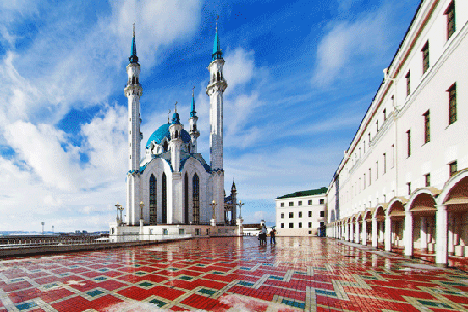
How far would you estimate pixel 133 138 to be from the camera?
43.2 meters

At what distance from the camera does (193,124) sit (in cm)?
6228

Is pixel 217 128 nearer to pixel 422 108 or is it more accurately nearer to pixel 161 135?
pixel 161 135

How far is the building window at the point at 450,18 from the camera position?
9602mm

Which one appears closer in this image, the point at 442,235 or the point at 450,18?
the point at 442,235

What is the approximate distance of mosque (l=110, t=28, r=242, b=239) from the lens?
41.8 metres

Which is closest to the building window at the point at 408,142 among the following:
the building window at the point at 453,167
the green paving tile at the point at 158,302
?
the building window at the point at 453,167

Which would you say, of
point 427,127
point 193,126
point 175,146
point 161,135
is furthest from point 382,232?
point 193,126

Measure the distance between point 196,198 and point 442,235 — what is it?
1606 inches

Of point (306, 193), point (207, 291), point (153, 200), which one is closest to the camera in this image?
point (207, 291)

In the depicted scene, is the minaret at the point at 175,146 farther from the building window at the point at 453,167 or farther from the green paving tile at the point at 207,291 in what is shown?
the building window at the point at 453,167

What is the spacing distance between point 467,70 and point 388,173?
8.59 meters

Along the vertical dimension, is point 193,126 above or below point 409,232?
above

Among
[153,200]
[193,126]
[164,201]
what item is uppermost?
[193,126]

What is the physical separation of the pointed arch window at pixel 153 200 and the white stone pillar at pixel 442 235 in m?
41.3
